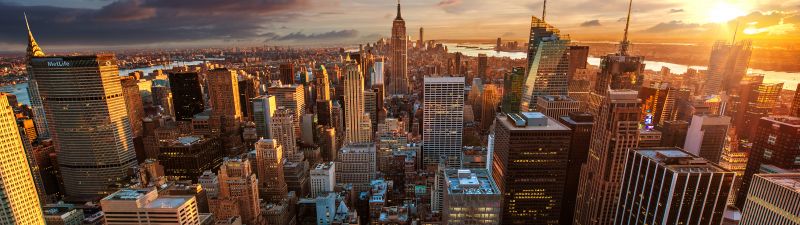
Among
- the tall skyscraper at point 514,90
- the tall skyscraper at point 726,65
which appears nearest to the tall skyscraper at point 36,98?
the tall skyscraper at point 514,90

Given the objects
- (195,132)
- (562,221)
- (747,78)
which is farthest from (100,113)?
(747,78)

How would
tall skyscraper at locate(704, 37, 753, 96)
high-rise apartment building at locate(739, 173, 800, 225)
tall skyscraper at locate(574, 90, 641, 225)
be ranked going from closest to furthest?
high-rise apartment building at locate(739, 173, 800, 225), tall skyscraper at locate(574, 90, 641, 225), tall skyscraper at locate(704, 37, 753, 96)

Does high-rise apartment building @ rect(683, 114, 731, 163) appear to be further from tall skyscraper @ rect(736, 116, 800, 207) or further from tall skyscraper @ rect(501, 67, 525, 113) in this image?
tall skyscraper @ rect(501, 67, 525, 113)

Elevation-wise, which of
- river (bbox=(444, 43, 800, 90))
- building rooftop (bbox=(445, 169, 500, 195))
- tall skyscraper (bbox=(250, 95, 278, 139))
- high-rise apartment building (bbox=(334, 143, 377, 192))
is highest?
river (bbox=(444, 43, 800, 90))

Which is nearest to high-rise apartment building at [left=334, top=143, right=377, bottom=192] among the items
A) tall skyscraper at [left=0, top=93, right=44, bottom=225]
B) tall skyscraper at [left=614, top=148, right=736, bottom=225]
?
tall skyscraper at [left=0, top=93, right=44, bottom=225]

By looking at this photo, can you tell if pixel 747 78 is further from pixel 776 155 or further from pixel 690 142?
pixel 776 155

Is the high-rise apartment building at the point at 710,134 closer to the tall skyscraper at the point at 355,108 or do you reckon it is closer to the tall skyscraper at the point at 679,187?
the tall skyscraper at the point at 679,187

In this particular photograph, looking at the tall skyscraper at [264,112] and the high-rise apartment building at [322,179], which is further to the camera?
the tall skyscraper at [264,112]
